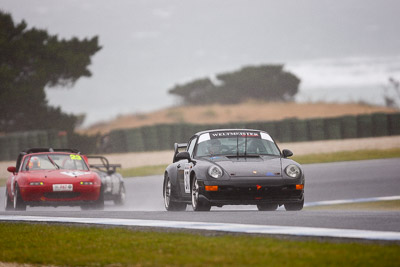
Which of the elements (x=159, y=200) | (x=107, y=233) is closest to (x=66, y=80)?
(x=159, y=200)

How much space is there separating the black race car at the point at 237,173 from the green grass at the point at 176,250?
2.43 meters

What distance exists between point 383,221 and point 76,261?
3854mm

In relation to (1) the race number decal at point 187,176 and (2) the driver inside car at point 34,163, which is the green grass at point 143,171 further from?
(1) the race number decal at point 187,176

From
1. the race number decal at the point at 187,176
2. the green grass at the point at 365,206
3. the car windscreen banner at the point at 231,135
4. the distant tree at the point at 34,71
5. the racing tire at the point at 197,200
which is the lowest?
the green grass at the point at 365,206

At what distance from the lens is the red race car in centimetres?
1706

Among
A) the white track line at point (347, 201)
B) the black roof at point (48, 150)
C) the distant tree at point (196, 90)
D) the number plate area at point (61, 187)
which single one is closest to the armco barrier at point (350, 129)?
the white track line at point (347, 201)

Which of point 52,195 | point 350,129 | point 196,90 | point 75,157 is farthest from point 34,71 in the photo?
point 196,90

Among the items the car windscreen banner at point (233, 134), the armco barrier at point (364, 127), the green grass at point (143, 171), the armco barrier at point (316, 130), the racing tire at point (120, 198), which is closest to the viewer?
the car windscreen banner at point (233, 134)

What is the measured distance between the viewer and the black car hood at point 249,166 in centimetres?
1286

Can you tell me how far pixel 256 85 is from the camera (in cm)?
9456

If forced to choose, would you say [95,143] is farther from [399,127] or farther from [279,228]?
[279,228]

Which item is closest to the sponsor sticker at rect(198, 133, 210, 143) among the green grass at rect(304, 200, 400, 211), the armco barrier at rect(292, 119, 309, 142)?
the green grass at rect(304, 200, 400, 211)

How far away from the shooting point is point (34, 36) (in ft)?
177

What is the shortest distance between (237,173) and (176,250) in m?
4.61
